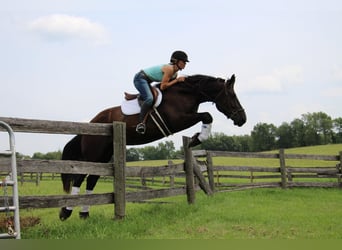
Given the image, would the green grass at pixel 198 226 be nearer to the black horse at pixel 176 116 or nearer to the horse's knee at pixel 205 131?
the black horse at pixel 176 116

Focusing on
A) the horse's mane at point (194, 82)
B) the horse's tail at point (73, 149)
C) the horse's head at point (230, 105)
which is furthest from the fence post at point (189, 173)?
the horse's tail at point (73, 149)

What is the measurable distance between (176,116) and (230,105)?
1075mm

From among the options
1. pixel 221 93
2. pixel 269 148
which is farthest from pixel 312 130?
pixel 221 93

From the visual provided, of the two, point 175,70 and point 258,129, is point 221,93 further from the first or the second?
point 258,129

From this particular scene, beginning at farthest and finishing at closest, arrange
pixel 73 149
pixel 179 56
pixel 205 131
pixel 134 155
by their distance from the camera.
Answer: pixel 134 155 → pixel 73 149 → pixel 179 56 → pixel 205 131

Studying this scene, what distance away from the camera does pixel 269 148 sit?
7844cm

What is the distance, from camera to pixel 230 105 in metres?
7.27

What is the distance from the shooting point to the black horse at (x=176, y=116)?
277 inches

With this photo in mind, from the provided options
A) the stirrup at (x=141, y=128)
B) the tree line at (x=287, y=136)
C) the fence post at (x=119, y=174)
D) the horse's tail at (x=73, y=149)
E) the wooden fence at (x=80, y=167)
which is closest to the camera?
the wooden fence at (x=80, y=167)

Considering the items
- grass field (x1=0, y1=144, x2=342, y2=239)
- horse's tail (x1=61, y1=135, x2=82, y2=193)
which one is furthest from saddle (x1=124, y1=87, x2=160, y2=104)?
grass field (x1=0, y1=144, x2=342, y2=239)

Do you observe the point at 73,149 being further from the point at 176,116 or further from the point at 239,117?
the point at 239,117

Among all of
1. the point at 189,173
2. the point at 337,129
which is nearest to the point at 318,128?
the point at 337,129

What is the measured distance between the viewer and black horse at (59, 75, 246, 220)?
7.02 m

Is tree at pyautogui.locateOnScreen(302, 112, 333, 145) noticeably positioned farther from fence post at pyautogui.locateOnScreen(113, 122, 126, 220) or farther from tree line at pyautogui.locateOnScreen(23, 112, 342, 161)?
fence post at pyautogui.locateOnScreen(113, 122, 126, 220)
